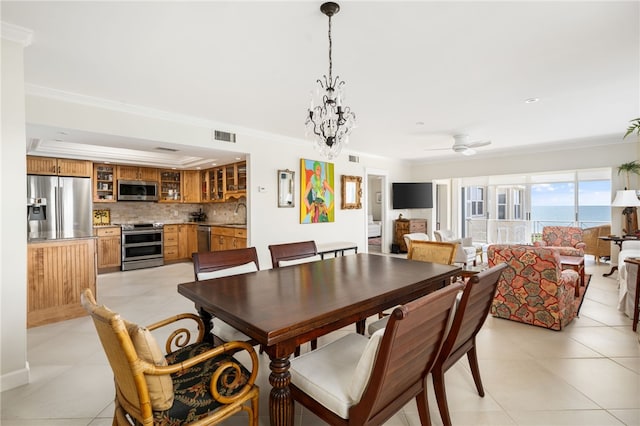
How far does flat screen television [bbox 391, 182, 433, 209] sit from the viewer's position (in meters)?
7.63

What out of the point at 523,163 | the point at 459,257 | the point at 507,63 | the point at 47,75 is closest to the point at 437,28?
the point at 507,63

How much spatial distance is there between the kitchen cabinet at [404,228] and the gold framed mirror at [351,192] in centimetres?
167

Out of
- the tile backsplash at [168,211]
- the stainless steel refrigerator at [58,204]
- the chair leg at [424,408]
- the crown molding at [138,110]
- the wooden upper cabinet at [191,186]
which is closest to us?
→ the chair leg at [424,408]

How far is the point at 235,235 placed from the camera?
5.72m

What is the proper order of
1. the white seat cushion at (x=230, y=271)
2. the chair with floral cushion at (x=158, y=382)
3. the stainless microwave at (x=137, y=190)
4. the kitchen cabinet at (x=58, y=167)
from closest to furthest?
the chair with floral cushion at (x=158, y=382) → the white seat cushion at (x=230, y=271) → the kitchen cabinet at (x=58, y=167) → the stainless microwave at (x=137, y=190)

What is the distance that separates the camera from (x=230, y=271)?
237 cm

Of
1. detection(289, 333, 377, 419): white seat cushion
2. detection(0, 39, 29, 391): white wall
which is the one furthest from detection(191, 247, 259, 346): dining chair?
detection(0, 39, 29, 391): white wall

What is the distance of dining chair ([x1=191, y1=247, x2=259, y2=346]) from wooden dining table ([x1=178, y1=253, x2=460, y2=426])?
0.20 m

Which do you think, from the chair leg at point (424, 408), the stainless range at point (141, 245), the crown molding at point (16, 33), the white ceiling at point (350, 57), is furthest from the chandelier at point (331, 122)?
the stainless range at point (141, 245)

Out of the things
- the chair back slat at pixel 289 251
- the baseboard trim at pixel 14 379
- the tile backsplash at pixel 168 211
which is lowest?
the baseboard trim at pixel 14 379

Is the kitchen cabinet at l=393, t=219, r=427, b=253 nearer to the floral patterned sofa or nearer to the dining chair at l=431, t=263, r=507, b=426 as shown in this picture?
the floral patterned sofa

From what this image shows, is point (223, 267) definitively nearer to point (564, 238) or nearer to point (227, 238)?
point (227, 238)

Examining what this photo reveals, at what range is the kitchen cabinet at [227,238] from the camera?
18.2 ft

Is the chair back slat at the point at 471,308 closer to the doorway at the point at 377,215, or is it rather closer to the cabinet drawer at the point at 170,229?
the doorway at the point at 377,215
